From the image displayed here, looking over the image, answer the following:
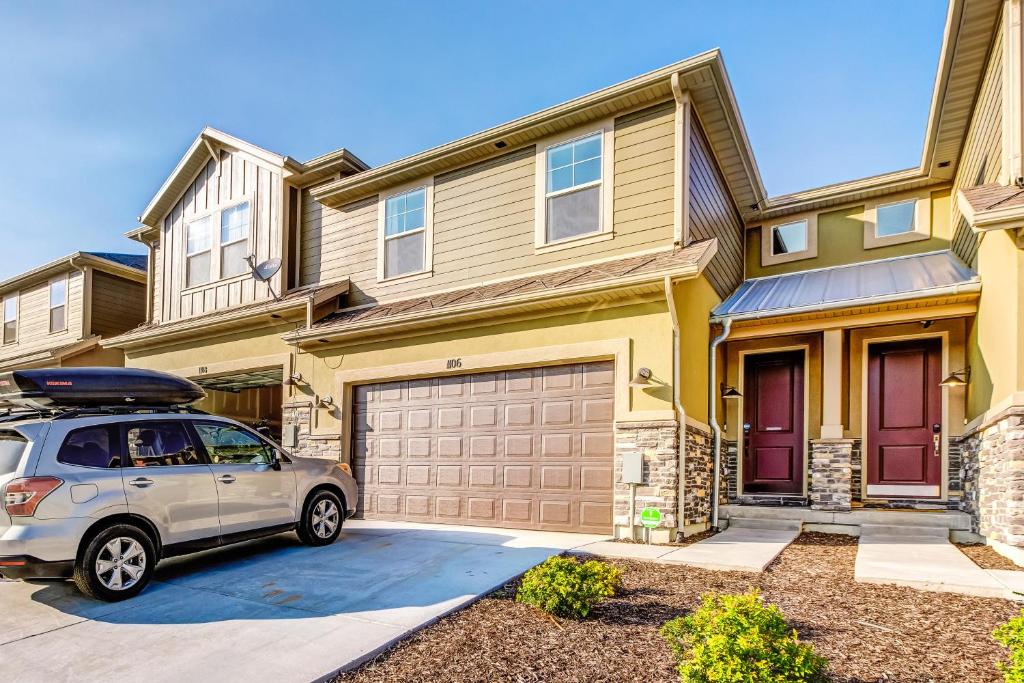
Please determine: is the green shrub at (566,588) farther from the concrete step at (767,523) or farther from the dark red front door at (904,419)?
the dark red front door at (904,419)

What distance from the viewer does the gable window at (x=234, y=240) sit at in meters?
12.2

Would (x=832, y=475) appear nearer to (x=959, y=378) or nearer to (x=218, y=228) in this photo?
(x=959, y=378)

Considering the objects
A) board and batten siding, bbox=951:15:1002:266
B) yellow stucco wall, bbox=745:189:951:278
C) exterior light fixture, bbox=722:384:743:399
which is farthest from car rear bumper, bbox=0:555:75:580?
yellow stucco wall, bbox=745:189:951:278

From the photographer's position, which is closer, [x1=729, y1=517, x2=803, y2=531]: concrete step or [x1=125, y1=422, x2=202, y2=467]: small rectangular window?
[x1=125, y1=422, x2=202, y2=467]: small rectangular window

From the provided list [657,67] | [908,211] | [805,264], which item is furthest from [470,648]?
[908,211]

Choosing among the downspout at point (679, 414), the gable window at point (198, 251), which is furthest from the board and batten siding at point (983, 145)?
the gable window at point (198, 251)

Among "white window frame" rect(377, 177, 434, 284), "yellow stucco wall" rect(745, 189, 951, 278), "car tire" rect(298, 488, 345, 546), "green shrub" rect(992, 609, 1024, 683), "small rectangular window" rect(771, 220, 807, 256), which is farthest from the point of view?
"small rectangular window" rect(771, 220, 807, 256)

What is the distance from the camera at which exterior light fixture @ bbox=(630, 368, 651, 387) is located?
731cm

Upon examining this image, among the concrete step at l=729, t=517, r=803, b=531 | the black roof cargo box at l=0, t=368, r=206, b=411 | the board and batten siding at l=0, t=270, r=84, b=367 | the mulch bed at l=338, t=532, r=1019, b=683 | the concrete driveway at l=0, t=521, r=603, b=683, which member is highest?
the board and batten siding at l=0, t=270, r=84, b=367

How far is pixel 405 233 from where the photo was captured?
10.5 m

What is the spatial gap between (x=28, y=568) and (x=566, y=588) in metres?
4.10

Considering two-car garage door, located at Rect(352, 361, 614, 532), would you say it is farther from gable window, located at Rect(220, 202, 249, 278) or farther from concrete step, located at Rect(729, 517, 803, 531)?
gable window, located at Rect(220, 202, 249, 278)

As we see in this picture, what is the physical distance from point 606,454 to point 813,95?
769 centimetres

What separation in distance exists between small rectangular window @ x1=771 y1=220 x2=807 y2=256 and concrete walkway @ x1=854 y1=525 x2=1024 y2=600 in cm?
514
